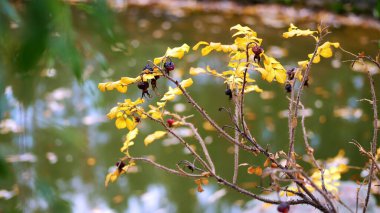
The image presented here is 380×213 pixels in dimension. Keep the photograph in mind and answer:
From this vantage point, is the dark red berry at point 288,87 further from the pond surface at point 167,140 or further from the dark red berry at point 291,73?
the pond surface at point 167,140

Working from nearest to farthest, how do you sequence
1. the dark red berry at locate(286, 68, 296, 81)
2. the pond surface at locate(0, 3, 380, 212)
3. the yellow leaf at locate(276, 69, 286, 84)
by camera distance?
the yellow leaf at locate(276, 69, 286, 84), the dark red berry at locate(286, 68, 296, 81), the pond surface at locate(0, 3, 380, 212)

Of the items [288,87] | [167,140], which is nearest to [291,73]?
[288,87]

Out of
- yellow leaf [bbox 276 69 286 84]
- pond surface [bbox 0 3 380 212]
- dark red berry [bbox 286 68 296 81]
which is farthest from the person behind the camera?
pond surface [bbox 0 3 380 212]

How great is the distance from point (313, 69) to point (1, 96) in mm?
5076

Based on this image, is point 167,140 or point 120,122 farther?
point 167,140

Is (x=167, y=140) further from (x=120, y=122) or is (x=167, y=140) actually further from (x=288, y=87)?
(x=120, y=122)

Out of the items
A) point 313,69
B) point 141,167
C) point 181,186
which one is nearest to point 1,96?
point 181,186

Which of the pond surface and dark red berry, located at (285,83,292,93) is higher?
dark red berry, located at (285,83,292,93)

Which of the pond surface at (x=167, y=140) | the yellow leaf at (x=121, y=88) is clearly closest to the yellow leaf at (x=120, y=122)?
the yellow leaf at (x=121, y=88)

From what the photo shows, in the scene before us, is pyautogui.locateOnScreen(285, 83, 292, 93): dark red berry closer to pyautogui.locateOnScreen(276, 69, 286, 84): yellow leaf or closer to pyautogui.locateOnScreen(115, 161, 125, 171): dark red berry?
pyautogui.locateOnScreen(276, 69, 286, 84): yellow leaf

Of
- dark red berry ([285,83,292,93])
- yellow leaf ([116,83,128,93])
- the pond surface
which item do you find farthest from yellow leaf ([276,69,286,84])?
the pond surface

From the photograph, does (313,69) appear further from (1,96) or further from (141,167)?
(1,96)

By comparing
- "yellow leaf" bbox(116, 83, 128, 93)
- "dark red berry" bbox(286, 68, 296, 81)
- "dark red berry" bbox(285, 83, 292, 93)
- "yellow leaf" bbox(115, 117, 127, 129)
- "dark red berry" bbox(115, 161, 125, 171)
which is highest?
"dark red berry" bbox(286, 68, 296, 81)

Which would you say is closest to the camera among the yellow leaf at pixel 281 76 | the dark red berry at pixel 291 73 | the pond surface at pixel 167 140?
the yellow leaf at pixel 281 76
